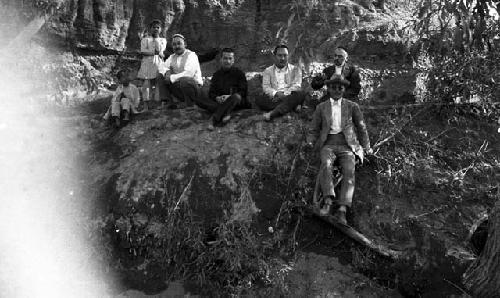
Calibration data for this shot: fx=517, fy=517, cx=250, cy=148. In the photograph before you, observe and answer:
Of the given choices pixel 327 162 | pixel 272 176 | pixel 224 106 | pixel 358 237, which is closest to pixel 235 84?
pixel 224 106

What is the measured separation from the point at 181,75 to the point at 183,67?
16 cm

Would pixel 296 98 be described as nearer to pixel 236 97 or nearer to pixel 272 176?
pixel 236 97

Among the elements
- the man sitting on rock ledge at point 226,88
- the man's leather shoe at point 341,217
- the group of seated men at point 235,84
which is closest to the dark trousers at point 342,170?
the man's leather shoe at point 341,217

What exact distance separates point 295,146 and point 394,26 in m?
Answer: 3.95

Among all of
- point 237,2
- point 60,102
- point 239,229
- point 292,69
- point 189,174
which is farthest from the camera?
point 237,2

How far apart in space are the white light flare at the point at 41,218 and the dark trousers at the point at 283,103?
2933 millimetres

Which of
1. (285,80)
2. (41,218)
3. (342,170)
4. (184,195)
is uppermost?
(285,80)

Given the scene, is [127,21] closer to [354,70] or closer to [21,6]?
[21,6]

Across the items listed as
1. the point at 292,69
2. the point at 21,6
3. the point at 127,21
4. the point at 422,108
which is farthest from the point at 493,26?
the point at 21,6

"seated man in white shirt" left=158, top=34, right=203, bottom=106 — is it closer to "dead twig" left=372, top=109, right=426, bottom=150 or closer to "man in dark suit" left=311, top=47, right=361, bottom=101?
"man in dark suit" left=311, top=47, right=361, bottom=101

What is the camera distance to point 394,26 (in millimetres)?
9641

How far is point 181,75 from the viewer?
26.7ft

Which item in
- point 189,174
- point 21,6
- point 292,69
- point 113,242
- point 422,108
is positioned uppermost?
point 21,6

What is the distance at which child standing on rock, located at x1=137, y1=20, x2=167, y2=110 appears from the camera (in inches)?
340
